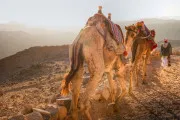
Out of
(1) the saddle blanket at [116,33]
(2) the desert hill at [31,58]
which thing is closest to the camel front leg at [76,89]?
(1) the saddle blanket at [116,33]

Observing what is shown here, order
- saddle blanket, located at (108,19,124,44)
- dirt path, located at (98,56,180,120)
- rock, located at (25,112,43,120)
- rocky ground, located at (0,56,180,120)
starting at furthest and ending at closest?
rocky ground, located at (0,56,180,120) → dirt path, located at (98,56,180,120) → saddle blanket, located at (108,19,124,44) → rock, located at (25,112,43,120)

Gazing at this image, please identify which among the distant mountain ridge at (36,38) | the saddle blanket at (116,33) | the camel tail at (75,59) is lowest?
the distant mountain ridge at (36,38)

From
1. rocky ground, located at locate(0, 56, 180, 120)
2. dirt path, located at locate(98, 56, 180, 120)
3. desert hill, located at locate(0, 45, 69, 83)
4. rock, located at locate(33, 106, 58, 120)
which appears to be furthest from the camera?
desert hill, located at locate(0, 45, 69, 83)

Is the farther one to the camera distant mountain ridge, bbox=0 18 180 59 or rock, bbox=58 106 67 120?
distant mountain ridge, bbox=0 18 180 59

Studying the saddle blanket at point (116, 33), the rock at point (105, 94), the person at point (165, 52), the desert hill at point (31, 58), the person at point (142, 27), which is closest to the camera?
the saddle blanket at point (116, 33)

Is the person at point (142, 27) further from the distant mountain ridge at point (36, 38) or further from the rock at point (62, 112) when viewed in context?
the distant mountain ridge at point (36, 38)

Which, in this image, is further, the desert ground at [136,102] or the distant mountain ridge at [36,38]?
the distant mountain ridge at [36,38]

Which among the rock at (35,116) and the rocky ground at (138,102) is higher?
the rock at (35,116)

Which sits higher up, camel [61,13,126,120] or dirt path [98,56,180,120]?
camel [61,13,126,120]

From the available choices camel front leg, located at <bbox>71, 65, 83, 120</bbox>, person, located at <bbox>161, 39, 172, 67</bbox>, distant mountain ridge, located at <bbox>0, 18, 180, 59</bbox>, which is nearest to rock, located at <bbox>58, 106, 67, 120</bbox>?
camel front leg, located at <bbox>71, 65, 83, 120</bbox>

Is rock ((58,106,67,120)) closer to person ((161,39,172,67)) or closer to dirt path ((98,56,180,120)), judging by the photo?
dirt path ((98,56,180,120))

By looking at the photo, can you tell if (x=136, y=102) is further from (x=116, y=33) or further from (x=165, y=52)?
(x=165, y=52)

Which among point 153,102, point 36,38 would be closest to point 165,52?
point 153,102

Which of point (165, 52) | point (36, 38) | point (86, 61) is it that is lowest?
point (36, 38)
